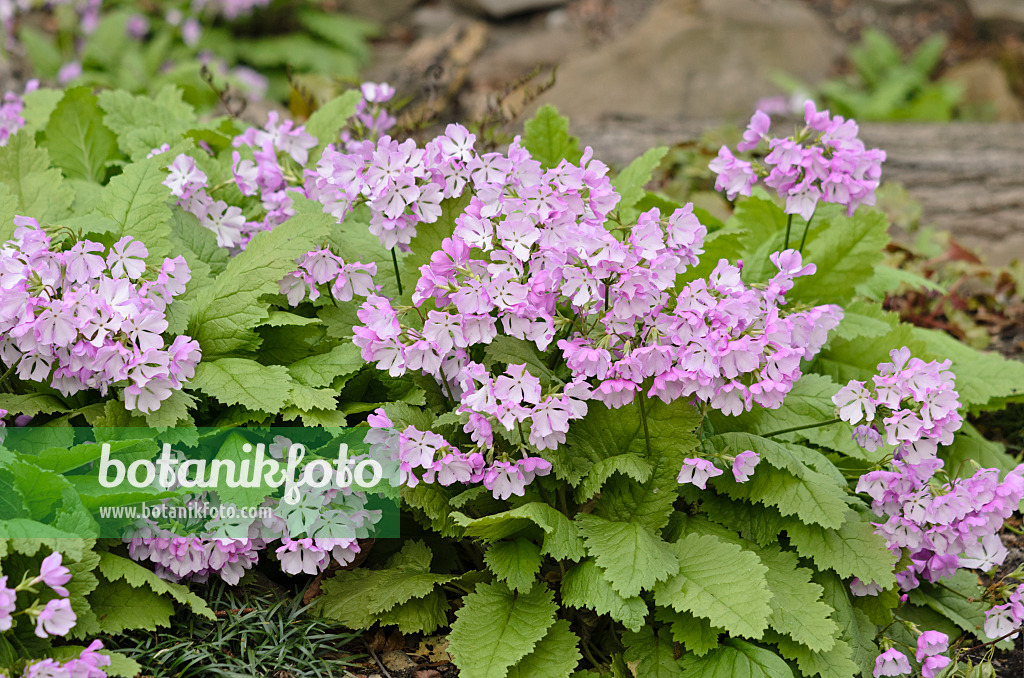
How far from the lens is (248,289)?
238 cm

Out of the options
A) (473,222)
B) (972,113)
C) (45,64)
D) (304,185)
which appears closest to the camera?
(473,222)

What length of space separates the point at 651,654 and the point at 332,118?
2.01m

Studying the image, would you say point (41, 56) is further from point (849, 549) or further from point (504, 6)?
point (849, 549)

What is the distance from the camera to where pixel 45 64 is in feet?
24.1

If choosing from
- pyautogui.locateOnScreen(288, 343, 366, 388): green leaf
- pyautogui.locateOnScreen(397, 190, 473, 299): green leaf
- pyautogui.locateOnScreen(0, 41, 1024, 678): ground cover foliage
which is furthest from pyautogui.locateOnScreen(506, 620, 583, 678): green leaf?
pyautogui.locateOnScreen(397, 190, 473, 299): green leaf

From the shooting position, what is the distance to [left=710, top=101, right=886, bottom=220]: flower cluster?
2348mm

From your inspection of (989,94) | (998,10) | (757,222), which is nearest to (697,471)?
(757,222)

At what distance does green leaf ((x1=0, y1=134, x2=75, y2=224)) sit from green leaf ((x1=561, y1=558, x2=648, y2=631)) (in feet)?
5.93

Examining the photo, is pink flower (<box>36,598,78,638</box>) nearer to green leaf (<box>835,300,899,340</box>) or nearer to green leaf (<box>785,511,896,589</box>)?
green leaf (<box>785,511,896,589</box>)

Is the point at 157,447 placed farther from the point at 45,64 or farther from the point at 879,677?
the point at 45,64

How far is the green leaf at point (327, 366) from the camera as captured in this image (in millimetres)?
2395

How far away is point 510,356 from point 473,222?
1.16 ft

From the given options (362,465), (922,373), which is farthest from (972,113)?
(362,465)

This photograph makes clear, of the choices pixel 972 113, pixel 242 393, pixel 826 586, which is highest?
pixel 242 393
